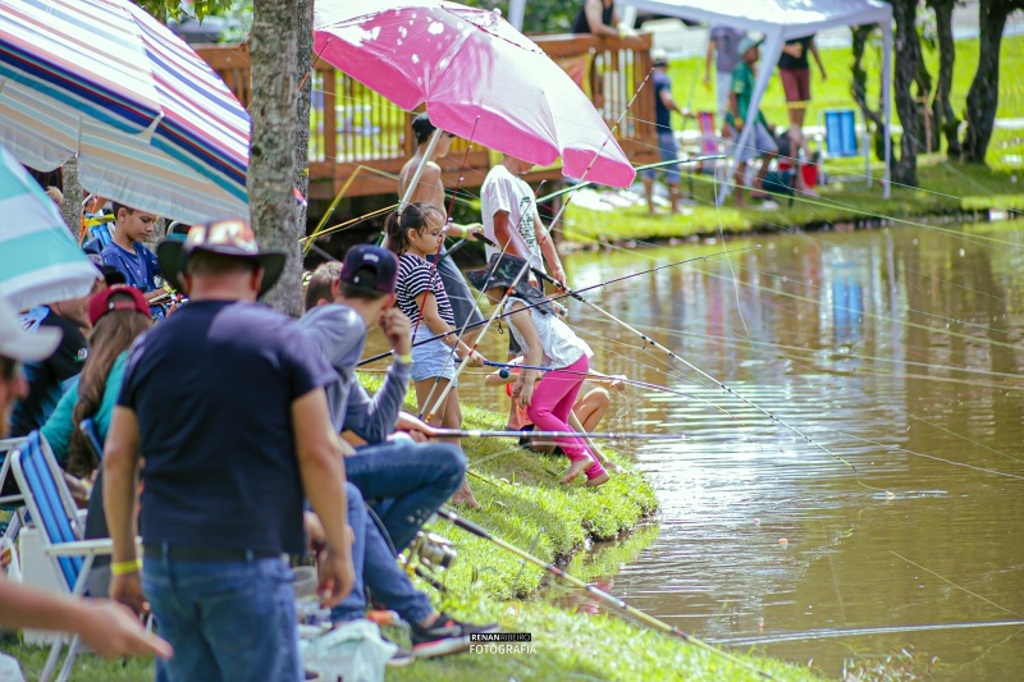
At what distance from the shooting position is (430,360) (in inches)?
281

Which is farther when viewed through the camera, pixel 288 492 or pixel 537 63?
pixel 537 63

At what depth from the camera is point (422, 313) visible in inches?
273

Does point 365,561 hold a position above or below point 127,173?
below

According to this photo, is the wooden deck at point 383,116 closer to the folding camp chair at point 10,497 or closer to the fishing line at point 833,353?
the fishing line at point 833,353

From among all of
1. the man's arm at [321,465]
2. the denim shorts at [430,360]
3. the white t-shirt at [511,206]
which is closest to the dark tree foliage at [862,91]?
the white t-shirt at [511,206]

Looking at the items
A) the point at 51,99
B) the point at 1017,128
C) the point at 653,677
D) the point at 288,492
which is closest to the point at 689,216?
the point at 1017,128

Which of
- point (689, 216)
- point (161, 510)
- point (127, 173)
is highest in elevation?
point (127, 173)

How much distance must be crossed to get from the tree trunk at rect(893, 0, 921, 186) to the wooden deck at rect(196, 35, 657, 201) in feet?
17.5

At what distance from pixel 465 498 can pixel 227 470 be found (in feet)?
11.5

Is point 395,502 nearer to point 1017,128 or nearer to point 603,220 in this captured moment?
point 603,220

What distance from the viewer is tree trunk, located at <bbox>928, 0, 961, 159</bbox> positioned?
23969 millimetres

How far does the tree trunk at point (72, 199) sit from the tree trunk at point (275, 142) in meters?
2.69

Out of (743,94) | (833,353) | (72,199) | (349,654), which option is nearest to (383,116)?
(833,353)

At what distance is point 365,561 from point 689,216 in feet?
52.6
